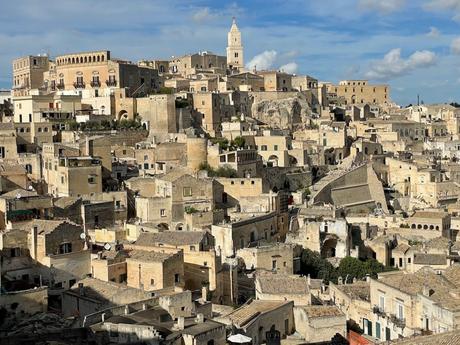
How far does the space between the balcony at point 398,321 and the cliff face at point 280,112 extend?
106 feet

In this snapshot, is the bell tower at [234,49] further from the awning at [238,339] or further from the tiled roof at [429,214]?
the awning at [238,339]

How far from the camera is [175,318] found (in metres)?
18.5

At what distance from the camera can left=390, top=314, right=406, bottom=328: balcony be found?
66.0 ft

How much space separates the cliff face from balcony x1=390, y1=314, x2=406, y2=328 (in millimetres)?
32250

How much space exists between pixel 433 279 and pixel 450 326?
3.13 metres

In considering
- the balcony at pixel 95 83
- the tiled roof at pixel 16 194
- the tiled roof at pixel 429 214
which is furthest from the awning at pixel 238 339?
the balcony at pixel 95 83

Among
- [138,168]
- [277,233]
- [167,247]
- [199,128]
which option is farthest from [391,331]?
[199,128]

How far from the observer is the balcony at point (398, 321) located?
792 inches

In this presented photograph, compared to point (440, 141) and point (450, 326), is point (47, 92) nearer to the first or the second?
→ point (440, 141)

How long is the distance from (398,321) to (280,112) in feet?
110

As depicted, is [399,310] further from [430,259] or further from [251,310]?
[430,259]

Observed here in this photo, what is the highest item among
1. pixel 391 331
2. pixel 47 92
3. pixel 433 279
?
pixel 47 92

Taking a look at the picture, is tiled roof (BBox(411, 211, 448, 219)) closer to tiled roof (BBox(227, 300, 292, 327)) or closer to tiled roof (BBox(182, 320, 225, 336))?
tiled roof (BBox(227, 300, 292, 327))

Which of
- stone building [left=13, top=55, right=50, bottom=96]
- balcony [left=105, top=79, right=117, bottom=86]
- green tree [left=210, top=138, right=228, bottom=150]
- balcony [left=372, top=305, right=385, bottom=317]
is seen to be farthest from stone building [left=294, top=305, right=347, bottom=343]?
stone building [left=13, top=55, right=50, bottom=96]
